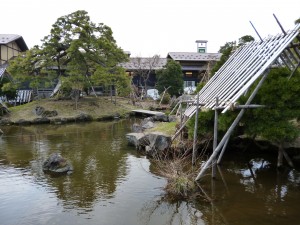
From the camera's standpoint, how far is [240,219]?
27.5ft

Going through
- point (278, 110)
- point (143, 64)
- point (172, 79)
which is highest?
point (143, 64)

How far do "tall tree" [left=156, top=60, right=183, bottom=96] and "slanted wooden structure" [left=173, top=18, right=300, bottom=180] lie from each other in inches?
1002

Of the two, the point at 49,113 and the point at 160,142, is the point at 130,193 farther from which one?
the point at 49,113

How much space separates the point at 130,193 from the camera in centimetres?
1051

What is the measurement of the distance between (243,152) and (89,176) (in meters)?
7.65

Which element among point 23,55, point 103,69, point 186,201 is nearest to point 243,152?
point 186,201

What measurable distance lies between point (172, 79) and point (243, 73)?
95.1ft

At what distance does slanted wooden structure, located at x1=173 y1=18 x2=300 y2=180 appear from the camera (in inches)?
398

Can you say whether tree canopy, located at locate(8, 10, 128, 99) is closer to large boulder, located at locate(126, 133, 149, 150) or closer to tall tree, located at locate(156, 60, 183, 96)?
tall tree, located at locate(156, 60, 183, 96)

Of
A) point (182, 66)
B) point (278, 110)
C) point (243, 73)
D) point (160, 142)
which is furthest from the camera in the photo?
→ point (182, 66)

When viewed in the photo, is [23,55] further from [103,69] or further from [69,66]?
[103,69]

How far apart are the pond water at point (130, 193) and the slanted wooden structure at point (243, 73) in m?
1.38

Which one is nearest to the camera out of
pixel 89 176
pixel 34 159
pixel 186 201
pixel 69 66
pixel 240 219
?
pixel 240 219

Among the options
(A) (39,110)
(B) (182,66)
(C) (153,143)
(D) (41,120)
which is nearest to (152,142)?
(C) (153,143)
